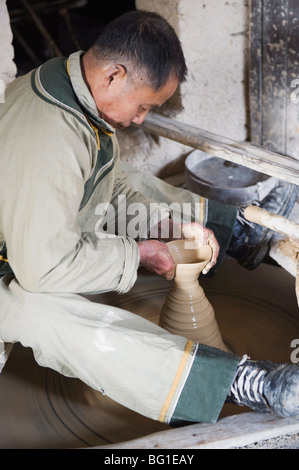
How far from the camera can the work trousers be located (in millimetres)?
1760

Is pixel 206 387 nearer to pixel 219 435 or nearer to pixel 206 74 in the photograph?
pixel 219 435

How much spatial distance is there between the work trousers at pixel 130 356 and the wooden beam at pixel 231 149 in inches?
38.0

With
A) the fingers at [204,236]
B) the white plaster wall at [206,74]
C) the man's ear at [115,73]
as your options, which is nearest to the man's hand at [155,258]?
the fingers at [204,236]

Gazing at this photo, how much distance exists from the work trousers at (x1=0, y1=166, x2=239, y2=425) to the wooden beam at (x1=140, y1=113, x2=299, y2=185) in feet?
3.16

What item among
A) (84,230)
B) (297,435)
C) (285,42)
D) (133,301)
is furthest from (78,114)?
(285,42)

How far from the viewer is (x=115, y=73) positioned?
1822 millimetres

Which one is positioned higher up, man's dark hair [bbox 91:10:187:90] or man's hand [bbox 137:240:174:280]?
man's dark hair [bbox 91:10:187:90]

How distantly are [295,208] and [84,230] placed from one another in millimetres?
1144

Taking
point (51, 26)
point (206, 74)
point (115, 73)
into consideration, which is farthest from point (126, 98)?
Answer: point (51, 26)

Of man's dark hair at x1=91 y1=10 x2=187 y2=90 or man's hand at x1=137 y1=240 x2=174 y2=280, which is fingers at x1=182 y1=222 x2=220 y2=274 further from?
man's dark hair at x1=91 y1=10 x2=187 y2=90

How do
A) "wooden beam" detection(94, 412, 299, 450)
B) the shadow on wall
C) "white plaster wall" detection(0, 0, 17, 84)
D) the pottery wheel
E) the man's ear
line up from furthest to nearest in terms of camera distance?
the shadow on wall
"white plaster wall" detection(0, 0, 17, 84)
the pottery wheel
the man's ear
"wooden beam" detection(94, 412, 299, 450)

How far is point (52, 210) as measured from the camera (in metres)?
1.72

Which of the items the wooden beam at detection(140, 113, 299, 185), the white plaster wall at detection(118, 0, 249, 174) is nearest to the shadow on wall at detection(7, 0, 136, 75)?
the white plaster wall at detection(118, 0, 249, 174)

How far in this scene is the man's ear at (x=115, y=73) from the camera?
1807mm
